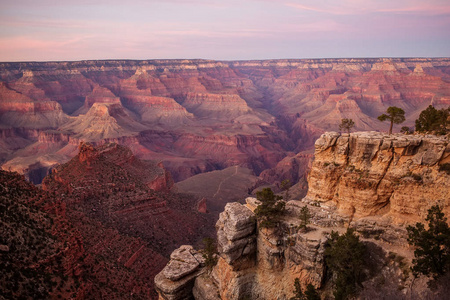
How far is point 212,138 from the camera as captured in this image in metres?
148

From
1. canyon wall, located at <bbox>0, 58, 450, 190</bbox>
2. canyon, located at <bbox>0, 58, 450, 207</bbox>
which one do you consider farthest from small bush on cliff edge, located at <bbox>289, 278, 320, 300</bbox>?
canyon wall, located at <bbox>0, 58, 450, 190</bbox>

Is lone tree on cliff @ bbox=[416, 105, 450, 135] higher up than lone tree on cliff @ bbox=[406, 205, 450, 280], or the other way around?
lone tree on cliff @ bbox=[416, 105, 450, 135]

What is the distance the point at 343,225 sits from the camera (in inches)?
999

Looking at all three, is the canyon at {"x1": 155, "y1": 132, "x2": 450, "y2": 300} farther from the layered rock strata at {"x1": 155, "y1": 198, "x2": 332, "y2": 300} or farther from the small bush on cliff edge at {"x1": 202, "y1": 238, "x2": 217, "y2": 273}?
the small bush on cliff edge at {"x1": 202, "y1": 238, "x2": 217, "y2": 273}

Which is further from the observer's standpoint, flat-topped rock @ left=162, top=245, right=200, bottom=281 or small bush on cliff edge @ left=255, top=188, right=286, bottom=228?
flat-topped rock @ left=162, top=245, right=200, bottom=281

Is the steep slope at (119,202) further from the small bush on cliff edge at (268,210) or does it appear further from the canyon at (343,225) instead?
the small bush on cliff edge at (268,210)

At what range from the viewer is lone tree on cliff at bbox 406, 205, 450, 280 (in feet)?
65.2

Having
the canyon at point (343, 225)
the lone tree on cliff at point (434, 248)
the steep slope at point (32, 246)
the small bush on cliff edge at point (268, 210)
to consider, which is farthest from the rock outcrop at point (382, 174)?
the steep slope at point (32, 246)

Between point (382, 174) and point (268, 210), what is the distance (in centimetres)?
870

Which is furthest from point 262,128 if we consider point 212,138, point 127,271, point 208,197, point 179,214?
point 127,271

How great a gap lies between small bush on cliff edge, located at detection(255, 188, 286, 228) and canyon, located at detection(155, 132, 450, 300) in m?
0.53

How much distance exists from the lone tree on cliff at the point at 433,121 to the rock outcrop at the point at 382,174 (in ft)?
19.1

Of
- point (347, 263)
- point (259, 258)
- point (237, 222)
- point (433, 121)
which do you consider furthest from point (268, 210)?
point (433, 121)

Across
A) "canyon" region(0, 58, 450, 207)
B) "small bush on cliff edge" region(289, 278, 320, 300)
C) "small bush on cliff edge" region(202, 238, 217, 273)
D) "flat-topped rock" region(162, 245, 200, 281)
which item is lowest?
"canyon" region(0, 58, 450, 207)
